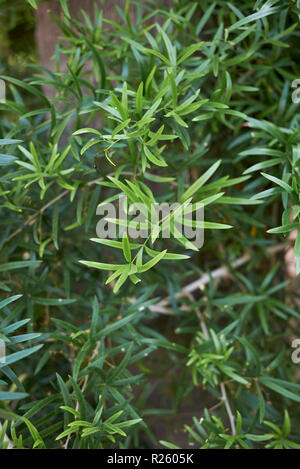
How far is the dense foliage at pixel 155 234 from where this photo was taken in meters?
0.62

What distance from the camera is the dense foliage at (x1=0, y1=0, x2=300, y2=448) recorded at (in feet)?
2.04

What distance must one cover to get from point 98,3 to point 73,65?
190mm

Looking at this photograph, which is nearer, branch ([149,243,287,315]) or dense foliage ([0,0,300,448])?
dense foliage ([0,0,300,448])

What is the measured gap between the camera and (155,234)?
1.74 feet

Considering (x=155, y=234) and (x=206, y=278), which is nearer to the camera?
(x=155, y=234)

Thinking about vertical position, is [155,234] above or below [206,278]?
above

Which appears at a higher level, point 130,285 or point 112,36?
point 112,36

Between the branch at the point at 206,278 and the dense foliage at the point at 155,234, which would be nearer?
the dense foliage at the point at 155,234
